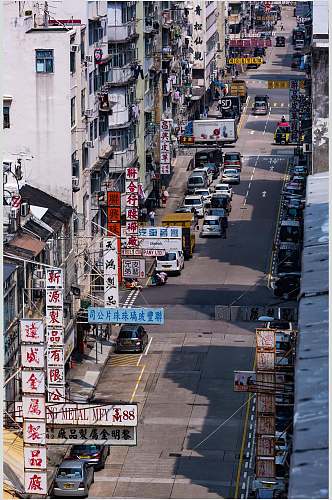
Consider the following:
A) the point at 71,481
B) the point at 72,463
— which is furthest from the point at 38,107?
the point at 71,481

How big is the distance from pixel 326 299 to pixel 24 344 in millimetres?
14919

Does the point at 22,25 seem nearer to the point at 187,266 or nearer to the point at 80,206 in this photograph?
the point at 80,206

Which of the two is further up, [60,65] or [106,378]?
[60,65]

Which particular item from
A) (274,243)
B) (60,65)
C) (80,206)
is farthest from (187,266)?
(60,65)

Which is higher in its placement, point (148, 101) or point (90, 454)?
point (148, 101)

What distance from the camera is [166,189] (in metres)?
149

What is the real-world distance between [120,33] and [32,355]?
196ft

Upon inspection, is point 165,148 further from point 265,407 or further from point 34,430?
point 34,430

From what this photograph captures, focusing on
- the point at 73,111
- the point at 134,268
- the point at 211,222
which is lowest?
the point at 211,222

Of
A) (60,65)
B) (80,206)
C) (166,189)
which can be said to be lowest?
(166,189)

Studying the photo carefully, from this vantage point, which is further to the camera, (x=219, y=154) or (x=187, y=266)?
(x=219, y=154)

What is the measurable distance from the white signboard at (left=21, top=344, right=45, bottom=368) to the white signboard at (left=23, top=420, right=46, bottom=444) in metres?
2.23

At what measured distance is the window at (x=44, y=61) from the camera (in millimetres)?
94938

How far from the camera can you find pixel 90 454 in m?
74.1
